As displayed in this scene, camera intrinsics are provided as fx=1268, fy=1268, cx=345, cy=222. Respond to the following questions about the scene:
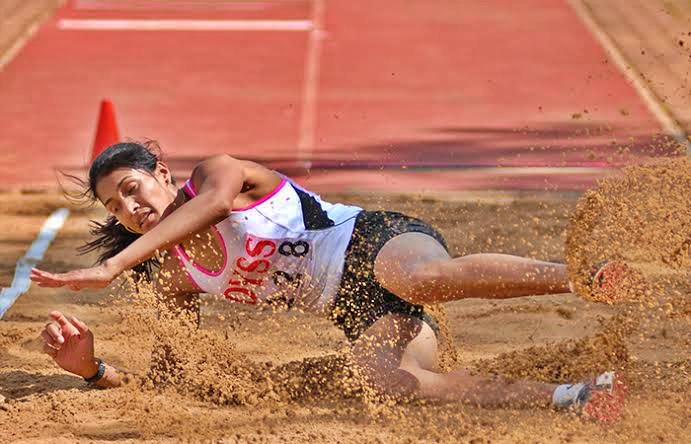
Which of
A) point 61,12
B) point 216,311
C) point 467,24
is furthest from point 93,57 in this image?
point 216,311

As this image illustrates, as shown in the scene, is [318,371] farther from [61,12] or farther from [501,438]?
[61,12]

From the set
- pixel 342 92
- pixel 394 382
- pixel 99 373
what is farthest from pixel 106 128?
pixel 394 382

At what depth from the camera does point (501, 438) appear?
3881 mm

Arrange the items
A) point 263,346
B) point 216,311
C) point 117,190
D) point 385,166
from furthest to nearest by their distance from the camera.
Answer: point 385,166 < point 216,311 < point 263,346 < point 117,190

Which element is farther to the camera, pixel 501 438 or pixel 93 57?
pixel 93 57

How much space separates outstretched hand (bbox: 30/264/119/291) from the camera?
3660 mm

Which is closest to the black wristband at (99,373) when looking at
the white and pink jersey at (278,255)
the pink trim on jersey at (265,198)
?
the white and pink jersey at (278,255)

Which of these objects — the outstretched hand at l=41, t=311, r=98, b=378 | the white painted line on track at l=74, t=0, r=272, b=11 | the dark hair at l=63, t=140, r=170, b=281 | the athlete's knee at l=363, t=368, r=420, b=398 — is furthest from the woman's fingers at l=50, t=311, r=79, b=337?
the white painted line on track at l=74, t=0, r=272, b=11

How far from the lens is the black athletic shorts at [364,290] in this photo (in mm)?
4297

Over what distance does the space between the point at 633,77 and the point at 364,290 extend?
6.73 m

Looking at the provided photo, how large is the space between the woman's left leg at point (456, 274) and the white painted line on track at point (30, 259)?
6.87 feet

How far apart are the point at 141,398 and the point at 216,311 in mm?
1211

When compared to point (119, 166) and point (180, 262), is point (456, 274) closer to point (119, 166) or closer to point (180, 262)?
point (180, 262)

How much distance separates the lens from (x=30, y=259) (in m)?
6.35
